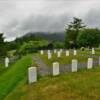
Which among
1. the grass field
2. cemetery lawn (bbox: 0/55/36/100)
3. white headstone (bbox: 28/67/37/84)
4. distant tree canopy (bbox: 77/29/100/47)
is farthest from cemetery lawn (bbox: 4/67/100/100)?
distant tree canopy (bbox: 77/29/100/47)

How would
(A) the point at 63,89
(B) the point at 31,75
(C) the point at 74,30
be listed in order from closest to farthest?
1. (A) the point at 63,89
2. (B) the point at 31,75
3. (C) the point at 74,30

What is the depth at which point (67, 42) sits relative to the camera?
125188 millimetres

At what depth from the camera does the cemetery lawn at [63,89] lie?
606 inches

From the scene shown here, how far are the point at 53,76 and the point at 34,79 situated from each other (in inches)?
70.8

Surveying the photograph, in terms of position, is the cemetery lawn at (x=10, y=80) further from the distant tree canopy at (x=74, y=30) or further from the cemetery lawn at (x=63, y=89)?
the distant tree canopy at (x=74, y=30)

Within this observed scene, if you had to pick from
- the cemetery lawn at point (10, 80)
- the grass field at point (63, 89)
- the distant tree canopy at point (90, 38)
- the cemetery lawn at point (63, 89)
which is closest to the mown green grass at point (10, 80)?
the cemetery lawn at point (10, 80)

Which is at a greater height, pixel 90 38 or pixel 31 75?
pixel 31 75

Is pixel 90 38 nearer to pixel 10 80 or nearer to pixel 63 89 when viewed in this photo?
pixel 10 80

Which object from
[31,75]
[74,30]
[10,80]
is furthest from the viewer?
[74,30]

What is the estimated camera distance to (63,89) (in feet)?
54.0

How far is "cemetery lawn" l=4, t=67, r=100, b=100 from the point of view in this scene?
1538 centimetres

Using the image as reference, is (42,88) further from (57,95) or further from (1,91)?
(1,91)

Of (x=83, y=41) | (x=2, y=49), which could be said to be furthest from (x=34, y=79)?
(x=83, y=41)

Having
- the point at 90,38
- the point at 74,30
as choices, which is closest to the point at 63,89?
the point at 90,38
